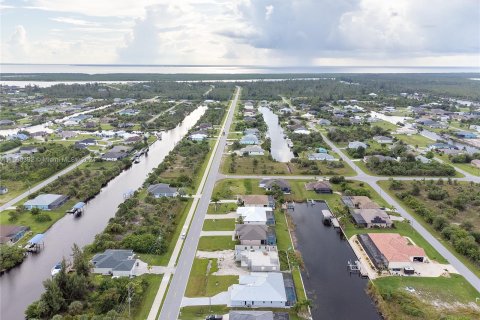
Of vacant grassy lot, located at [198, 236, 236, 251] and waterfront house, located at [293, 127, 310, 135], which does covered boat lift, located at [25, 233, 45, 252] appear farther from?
waterfront house, located at [293, 127, 310, 135]

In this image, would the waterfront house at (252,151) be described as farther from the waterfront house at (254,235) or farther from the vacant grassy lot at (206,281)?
the vacant grassy lot at (206,281)

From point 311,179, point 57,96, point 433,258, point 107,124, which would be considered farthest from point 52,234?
point 57,96

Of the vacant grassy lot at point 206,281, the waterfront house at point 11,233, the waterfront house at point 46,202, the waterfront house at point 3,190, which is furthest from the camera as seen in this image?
the waterfront house at point 3,190

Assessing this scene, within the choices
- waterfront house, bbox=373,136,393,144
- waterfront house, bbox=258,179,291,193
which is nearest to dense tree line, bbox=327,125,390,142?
waterfront house, bbox=373,136,393,144

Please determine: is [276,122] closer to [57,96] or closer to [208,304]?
[208,304]

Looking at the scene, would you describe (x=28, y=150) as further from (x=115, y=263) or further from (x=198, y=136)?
(x=115, y=263)

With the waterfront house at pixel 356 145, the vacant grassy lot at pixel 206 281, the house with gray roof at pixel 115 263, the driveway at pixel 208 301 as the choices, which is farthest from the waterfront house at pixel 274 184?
Answer: the waterfront house at pixel 356 145

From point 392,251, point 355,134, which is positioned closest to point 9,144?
point 392,251
